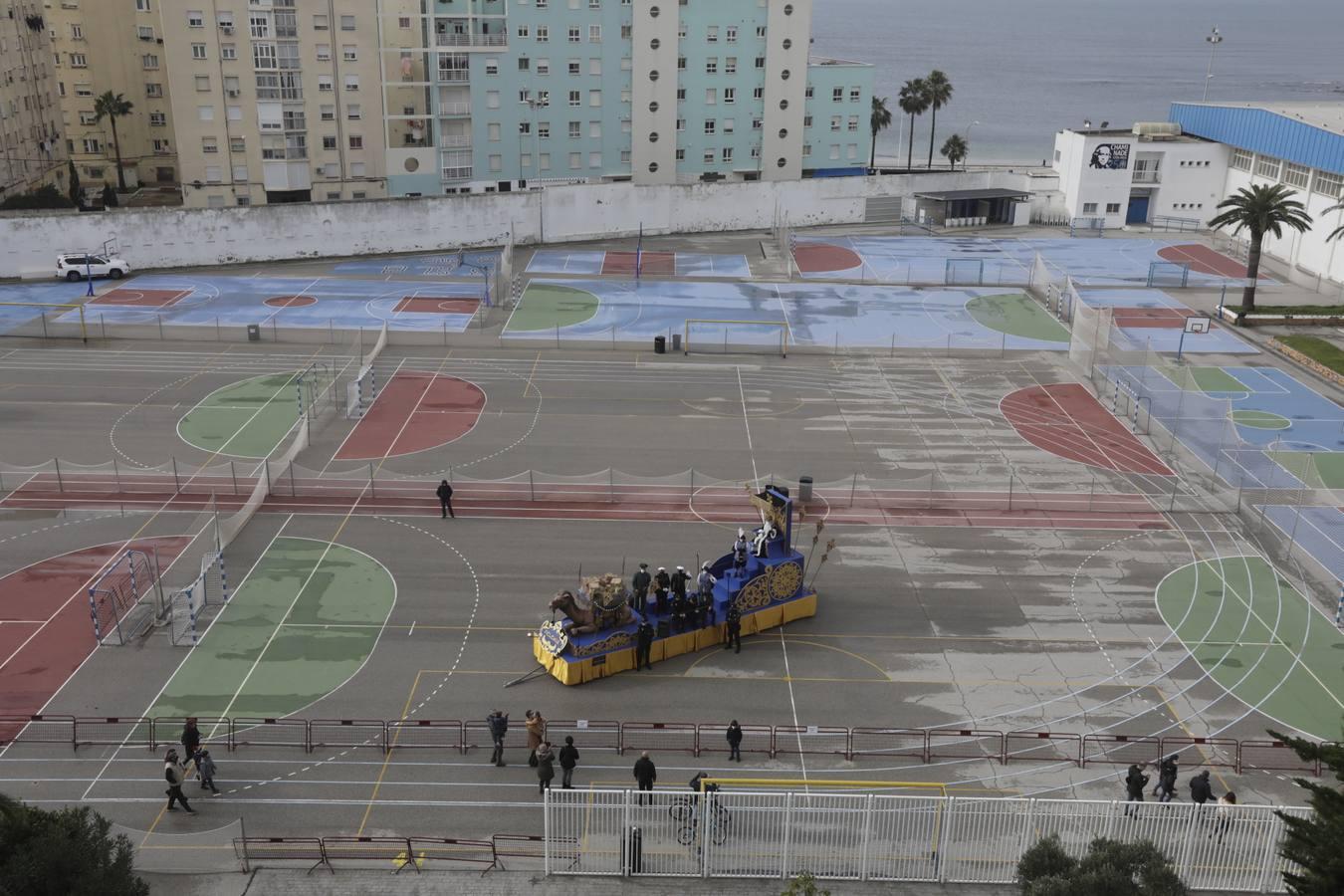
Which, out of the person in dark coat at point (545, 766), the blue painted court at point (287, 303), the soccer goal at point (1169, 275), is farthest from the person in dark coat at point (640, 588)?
the soccer goal at point (1169, 275)

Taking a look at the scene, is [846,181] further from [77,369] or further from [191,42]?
[77,369]

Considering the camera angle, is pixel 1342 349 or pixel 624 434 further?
pixel 1342 349

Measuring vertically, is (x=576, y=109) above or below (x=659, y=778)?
above

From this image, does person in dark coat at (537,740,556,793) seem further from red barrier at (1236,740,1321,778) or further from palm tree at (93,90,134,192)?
palm tree at (93,90,134,192)

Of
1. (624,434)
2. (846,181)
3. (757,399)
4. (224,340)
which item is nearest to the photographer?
(624,434)

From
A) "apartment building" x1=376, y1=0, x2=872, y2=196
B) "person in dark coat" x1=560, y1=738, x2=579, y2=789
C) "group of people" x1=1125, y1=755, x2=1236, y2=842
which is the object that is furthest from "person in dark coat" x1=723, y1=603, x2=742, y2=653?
"apartment building" x1=376, y1=0, x2=872, y2=196

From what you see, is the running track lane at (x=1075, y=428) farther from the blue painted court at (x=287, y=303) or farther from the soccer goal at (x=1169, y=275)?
the blue painted court at (x=287, y=303)

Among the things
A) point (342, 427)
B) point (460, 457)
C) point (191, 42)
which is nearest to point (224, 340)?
point (342, 427)
